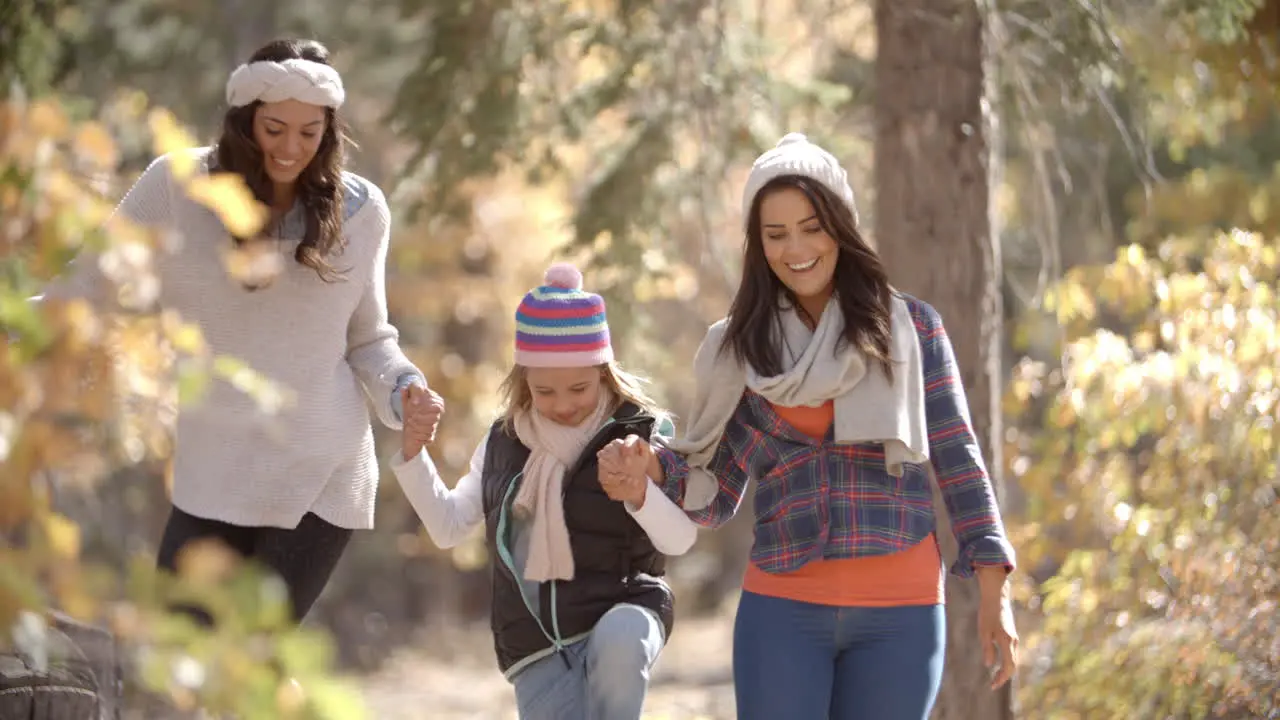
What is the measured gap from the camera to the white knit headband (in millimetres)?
3805

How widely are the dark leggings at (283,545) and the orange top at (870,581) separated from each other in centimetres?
116

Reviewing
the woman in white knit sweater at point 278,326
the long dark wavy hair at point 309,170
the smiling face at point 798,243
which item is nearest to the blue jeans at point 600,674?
the woman in white knit sweater at point 278,326

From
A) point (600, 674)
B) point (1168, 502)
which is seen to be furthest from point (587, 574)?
point (1168, 502)

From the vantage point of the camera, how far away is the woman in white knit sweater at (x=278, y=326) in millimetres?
3805

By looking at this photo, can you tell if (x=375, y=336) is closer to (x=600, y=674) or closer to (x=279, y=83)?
(x=279, y=83)

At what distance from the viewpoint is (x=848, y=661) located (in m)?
3.49

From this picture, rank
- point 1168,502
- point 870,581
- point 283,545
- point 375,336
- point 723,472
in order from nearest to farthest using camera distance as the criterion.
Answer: point 870,581 < point 723,472 < point 283,545 < point 375,336 < point 1168,502

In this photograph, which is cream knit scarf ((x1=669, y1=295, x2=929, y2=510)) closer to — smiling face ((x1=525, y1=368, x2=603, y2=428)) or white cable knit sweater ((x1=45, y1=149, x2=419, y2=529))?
smiling face ((x1=525, y1=368, x2=603, y2=428))

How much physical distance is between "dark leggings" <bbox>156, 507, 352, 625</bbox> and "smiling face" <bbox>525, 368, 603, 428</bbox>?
642 mm

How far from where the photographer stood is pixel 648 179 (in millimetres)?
7273

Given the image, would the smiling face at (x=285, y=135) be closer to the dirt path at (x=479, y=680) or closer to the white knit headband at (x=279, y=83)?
the white knit headband at (x=279, y=83)

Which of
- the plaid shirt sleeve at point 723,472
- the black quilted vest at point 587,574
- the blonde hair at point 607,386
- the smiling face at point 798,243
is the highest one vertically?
the smiling face at point 798,243

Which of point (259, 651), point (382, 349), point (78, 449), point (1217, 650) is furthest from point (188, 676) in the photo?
point (1217, 650)

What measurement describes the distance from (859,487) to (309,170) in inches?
62.4
